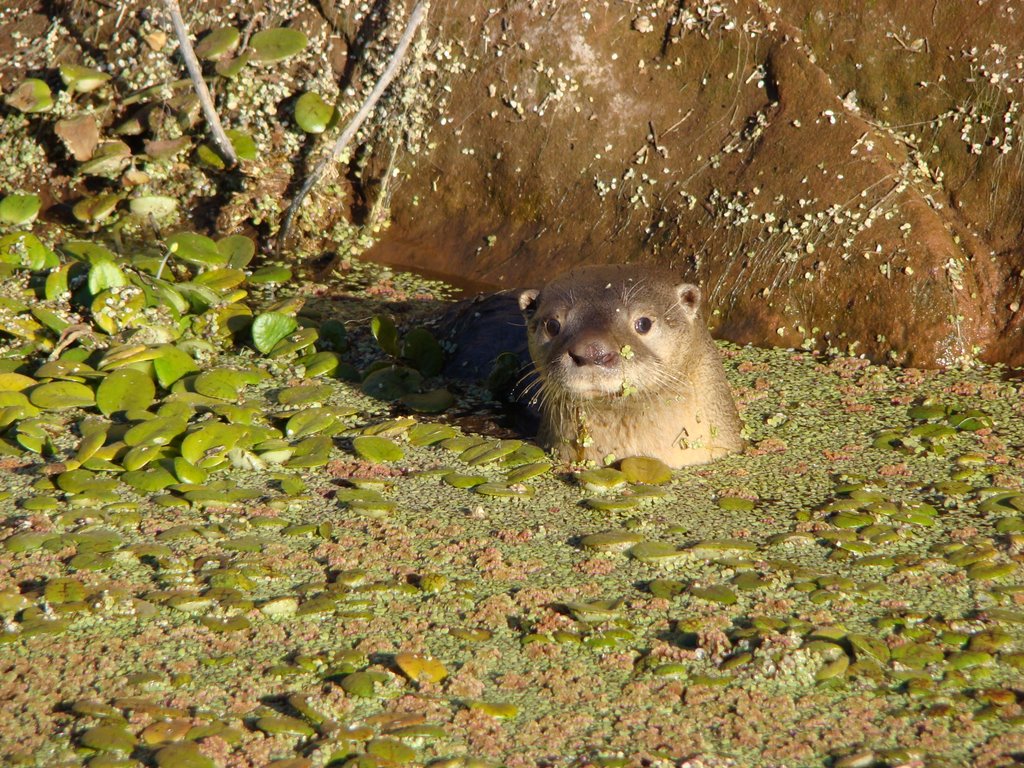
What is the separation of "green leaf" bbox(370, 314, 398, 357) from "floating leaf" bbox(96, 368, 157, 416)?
39.2 inches

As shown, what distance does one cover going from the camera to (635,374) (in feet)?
13.1

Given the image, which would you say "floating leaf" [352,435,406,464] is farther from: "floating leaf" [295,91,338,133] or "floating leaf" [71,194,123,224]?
"floating leaf" [71,194,123,224]

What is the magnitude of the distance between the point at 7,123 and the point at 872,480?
510cm

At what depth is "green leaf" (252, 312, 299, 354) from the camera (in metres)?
5.13

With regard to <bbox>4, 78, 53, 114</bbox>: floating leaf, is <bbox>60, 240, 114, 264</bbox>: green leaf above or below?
below

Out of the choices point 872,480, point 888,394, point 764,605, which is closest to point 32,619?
point 764,605

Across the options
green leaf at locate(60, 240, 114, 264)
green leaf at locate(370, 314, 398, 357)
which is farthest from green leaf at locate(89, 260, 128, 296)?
green leaf at locate(370, 314, 398, 357)

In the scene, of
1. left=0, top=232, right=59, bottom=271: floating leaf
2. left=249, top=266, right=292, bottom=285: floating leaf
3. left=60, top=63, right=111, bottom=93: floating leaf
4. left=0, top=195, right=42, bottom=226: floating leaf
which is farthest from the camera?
A: left=60, top=63, right=111, bottom=93: floating leaf

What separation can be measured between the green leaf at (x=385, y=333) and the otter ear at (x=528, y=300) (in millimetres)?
974

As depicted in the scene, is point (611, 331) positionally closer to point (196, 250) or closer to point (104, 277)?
point (104, 277)

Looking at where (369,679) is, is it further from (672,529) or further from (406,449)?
(406,449)

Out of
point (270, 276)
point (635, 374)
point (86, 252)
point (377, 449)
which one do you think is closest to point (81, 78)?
point (86, 252)

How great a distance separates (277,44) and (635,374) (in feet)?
10.6

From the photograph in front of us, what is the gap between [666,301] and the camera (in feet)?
13.7
